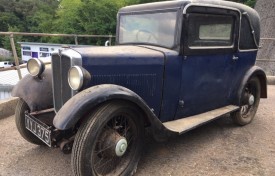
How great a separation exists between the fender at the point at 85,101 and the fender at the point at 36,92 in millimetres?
851

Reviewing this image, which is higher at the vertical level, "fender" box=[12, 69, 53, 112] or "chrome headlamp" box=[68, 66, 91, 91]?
"chrome headlamp" box=[68, 66, 91, 91]

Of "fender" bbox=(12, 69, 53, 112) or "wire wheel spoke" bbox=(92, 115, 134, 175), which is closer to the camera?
"wire wheel spoke" bbox=(92, 115, 134, 175)

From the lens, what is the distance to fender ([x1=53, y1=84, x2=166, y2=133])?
8.11ft

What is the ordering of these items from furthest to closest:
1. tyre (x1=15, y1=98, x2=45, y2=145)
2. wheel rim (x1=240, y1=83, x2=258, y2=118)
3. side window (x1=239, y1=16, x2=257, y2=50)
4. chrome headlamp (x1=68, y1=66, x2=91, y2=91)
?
wheel rim (x1=240, y1=83, x2=258, y2=118) < side window (x1=239, y1=16, x2=257, y2=50) < tyre (x1=15, y1=98, x2=45, y2=145) < chrome headlamp (x1=68, y1=66, x2=91, y2=91)

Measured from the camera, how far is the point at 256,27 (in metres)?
4.32

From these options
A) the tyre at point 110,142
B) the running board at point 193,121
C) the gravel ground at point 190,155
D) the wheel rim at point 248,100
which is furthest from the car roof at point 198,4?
the gravel ground at point 190,155

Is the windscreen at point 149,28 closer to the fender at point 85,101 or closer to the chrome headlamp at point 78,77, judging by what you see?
the fender at point 85,101

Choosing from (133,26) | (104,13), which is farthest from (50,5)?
(133,26)

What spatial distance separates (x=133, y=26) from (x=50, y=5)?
4928cm

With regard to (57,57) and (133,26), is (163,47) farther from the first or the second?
(57,57)

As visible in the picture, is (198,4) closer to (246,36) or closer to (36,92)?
(246,36)

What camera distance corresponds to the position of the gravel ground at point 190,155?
3.11 metres

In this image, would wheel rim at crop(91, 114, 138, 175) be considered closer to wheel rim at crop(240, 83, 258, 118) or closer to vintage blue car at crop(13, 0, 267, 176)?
vintage blue car at crop(13, 0, 267, 176)

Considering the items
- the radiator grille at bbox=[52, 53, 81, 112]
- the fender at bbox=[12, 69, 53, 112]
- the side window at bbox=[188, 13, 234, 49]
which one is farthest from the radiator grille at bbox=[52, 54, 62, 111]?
the side window at bbox=[188, 13, 234, 49]
